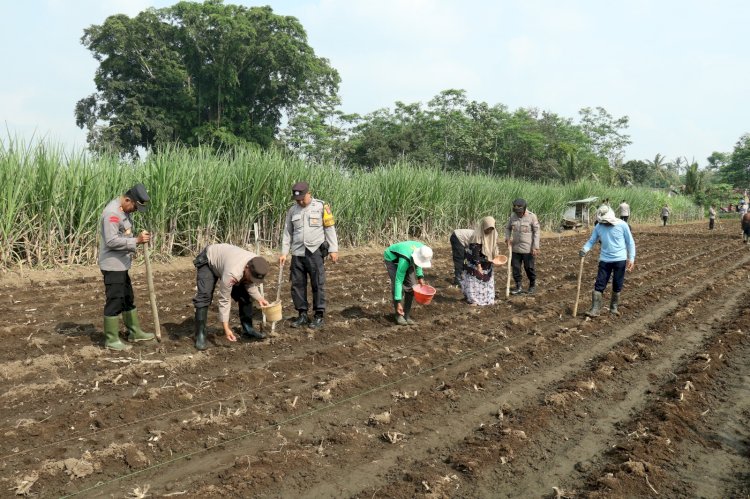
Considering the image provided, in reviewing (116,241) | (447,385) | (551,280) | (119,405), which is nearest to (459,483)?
(447,385)

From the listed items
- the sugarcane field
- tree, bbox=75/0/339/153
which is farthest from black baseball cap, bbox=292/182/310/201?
tree, bbox=75/0/339/153

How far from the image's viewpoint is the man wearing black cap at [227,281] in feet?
16.0

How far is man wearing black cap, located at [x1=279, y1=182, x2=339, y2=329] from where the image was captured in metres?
6.02

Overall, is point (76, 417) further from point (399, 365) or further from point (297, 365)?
point (399, 365)

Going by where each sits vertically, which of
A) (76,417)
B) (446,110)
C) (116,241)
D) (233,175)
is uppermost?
(446,110)

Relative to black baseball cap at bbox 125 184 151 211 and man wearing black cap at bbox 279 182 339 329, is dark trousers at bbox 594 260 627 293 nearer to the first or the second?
man wearing black cap at bbox 279 182 339 329

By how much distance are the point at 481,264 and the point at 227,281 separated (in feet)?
12.6

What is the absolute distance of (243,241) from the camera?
1116 centimetres

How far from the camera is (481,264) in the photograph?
751cm

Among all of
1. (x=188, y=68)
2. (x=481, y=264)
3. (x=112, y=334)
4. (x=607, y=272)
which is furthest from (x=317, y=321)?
(x=188, y=68)

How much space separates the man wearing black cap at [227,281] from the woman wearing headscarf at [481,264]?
334 cm

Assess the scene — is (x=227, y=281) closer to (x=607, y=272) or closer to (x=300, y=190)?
(x=300, y=190)

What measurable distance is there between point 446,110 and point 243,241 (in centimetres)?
2934

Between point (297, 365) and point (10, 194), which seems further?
point (10, 194)
